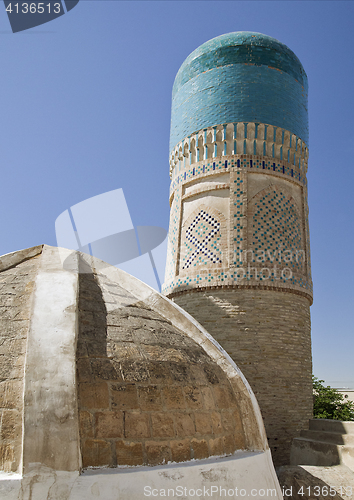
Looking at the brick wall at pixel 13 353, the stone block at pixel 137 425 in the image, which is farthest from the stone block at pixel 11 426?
the stone block at pixel 137 425

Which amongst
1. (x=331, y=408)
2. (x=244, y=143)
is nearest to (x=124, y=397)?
(x=244, y=143)

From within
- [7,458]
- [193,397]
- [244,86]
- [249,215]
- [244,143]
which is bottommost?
[7,458]

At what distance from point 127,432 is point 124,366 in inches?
15.9

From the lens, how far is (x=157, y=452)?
2529 mm

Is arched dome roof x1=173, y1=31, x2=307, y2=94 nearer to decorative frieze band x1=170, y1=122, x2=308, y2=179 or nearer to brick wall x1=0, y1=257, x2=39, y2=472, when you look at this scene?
decorative frieze band x1=170, y1=122, x2=308, y2=179

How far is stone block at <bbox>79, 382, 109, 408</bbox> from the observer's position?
244 cm

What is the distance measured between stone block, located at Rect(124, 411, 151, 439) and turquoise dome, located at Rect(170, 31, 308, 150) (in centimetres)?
726

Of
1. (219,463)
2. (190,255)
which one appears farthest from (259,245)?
(219,463)

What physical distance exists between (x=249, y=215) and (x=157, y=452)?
6.27 m

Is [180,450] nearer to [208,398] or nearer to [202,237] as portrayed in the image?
[208,398]

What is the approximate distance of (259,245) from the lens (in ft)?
26.8

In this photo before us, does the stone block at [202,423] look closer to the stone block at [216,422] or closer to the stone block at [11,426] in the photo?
the stone block at [216,422]

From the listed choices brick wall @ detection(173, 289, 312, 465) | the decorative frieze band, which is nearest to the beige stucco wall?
brick wall @ detection(173, 289, 312, 465)

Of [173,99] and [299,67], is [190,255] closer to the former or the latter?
[173,99]
